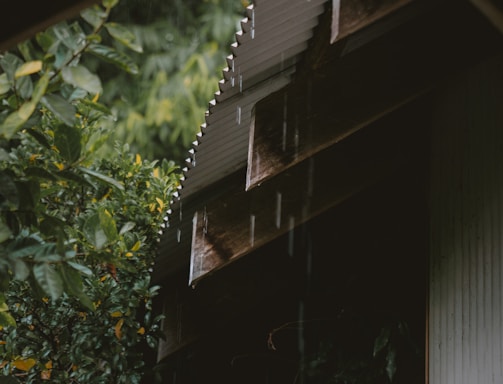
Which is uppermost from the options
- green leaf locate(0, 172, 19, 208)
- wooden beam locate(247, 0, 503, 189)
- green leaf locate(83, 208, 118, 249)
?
green leaf locate(0, 172, 19, 208)

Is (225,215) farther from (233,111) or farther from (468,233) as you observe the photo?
(468,233)

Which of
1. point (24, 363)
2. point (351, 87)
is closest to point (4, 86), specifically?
point (351, 87)

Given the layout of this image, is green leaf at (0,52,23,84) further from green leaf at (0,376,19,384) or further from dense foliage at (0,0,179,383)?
green leaf at (0,376,19,384)

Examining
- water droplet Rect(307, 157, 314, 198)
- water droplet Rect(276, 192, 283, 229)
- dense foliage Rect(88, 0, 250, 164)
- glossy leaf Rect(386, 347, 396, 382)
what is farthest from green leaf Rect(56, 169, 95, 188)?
dense foliage Rect(88, 0, 250, 164)

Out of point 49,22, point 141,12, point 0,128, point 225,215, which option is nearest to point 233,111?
point 225,215

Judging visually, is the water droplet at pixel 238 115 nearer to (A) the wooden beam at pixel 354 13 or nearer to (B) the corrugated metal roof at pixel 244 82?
(B) the corrugated metal roof at pixel 244 82

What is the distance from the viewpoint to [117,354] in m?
4.96

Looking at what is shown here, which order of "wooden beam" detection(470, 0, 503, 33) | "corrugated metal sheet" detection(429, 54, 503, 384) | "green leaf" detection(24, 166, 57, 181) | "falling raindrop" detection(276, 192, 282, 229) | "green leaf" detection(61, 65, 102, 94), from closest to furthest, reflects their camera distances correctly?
"green leaf" detection(61, 65, 102, 94), "green leaf" detection(24, 166, 57, 181), "wooden beam" detection(470, 0, 503, 33), "corrugated metal sheet" detection(429, 54, 503, 384), "falling raindrop" detection(276, 192, 282, 229)

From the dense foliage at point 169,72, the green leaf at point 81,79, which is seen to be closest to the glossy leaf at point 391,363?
the green leaf at point 81,79

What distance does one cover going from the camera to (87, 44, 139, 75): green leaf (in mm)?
2377

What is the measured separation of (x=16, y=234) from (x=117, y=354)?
2.41 m

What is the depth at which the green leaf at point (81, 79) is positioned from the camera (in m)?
2.31

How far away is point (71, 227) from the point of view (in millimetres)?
4203

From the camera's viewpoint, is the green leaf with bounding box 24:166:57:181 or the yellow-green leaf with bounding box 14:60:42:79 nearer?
the yellow-green leaf with bounding box 14:60:42:79
